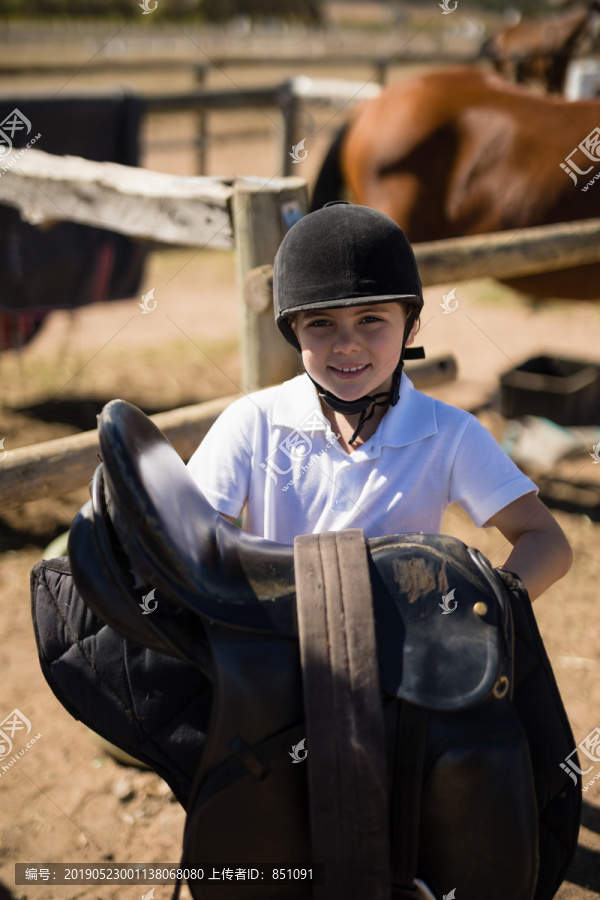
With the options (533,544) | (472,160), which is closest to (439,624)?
(533,544)

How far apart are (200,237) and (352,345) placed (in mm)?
1053

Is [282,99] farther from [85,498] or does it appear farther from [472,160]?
[85,498]

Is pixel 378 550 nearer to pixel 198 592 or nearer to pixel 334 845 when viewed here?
pixel 198 592

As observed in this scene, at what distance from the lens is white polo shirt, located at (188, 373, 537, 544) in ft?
4.01

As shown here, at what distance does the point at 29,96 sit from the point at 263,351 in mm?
2668

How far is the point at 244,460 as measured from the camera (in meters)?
1.27

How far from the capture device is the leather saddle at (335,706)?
0.77 m

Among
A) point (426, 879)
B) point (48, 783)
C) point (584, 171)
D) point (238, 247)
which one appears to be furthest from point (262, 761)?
point (584, 171)

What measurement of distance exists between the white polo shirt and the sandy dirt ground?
892 mm

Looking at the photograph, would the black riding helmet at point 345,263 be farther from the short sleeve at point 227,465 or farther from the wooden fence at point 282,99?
the wooden fence at point 282,99

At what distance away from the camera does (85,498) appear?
129 inches

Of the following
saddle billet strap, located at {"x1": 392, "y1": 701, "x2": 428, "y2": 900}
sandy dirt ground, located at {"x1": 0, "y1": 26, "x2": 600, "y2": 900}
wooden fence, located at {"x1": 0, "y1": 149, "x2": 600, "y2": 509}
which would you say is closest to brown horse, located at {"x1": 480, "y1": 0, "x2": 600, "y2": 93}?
sandy dirt ground, located at {"x1": 0, "y1": 26, "x2": 600, "y2": 900}

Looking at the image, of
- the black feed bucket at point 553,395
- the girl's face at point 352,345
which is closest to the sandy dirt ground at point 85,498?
the black feed bucket at point 553,395

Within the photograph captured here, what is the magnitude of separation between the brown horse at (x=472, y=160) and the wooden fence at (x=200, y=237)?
1.05 meters
